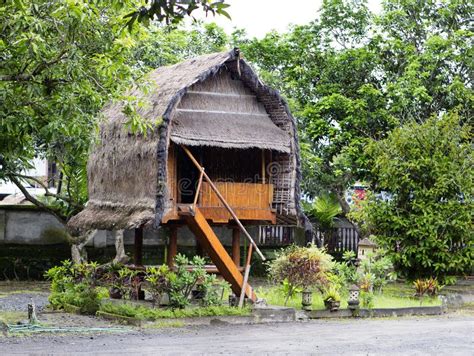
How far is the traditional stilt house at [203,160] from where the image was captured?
17219 mm

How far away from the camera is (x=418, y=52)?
27766 mm

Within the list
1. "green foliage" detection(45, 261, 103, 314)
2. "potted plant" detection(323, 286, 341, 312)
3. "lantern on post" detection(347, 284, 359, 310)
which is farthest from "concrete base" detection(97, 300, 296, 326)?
"lantern on post" detection(347, 284, 359, 310)

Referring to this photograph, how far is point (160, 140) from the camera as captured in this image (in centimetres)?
1689

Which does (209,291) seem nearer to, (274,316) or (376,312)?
(274,316)

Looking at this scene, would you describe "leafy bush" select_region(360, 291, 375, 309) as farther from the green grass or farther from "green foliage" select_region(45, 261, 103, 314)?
"green foliage" select_region(45, 261, 103, 314)

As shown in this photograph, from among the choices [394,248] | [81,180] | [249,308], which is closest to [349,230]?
[394,248]

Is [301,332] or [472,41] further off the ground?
[472,41]

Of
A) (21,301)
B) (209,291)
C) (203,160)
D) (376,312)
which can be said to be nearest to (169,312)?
(209,291)

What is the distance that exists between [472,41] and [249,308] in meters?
13.1

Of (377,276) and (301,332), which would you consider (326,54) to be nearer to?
(377,276)

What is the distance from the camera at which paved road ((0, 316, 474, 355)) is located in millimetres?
12805

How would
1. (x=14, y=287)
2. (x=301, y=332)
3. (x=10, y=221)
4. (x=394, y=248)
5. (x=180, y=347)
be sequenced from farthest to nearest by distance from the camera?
(x=10, y=221) < (x=14, y=287) < (x=394, y=248) < (x=301, y=332) < (x=180, y=347)

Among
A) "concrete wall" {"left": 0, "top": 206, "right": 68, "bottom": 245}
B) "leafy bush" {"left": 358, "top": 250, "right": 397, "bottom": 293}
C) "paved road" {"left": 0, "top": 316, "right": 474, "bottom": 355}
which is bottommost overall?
"paved road" {"left": 0, "top": 316, "right": 474, "bottom": 355}

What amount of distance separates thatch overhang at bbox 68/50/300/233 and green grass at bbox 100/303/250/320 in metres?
1.51
